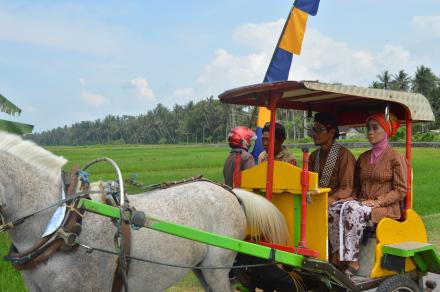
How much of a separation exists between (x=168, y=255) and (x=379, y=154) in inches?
93.5

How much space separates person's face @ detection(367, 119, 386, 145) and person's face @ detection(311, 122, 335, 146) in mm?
382

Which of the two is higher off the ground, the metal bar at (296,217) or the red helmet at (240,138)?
the red helmet at (240,138)

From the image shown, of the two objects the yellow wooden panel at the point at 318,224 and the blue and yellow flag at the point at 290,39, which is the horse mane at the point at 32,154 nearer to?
the yellow wooden panel at the point at 318,224

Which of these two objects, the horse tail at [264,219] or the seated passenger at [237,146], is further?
the seated passenger at [237,146]

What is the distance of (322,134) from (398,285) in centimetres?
158

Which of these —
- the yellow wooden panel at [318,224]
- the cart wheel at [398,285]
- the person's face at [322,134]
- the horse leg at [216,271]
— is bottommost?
the cart wheel at [398,285]

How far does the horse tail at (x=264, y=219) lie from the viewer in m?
3.98

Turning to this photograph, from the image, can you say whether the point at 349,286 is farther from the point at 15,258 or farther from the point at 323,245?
the point at 15,258

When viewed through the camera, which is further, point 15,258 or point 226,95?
point 226,95

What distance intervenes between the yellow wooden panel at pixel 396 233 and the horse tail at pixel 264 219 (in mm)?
836

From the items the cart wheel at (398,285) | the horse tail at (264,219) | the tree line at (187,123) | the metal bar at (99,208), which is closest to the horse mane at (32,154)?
the metal bar at (99,208)

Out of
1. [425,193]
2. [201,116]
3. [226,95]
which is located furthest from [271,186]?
[201,116]

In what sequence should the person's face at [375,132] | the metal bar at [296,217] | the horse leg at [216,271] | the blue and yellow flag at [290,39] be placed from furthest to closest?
the blue and yellow flag at [290,39]
the person's face at [375,132]
the metal bar at [296,217]
the horse leg at [216,271]

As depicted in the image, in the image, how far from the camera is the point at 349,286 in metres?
A: 3.90
